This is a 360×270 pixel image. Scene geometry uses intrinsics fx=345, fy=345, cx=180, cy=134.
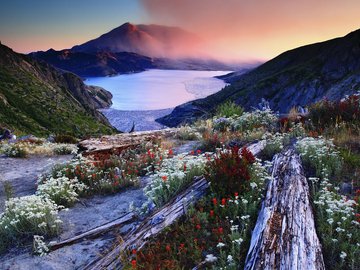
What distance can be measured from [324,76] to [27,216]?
151 meters

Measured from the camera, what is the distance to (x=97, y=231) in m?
6.92

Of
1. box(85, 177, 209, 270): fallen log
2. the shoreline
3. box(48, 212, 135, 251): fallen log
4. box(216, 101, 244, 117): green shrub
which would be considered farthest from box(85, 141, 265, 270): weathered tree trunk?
the shoreline

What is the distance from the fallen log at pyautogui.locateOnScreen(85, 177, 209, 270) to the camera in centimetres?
570

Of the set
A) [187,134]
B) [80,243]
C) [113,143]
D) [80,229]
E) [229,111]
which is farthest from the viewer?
[229,111]

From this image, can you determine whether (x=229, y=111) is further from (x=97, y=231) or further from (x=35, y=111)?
(x=35, y=111)

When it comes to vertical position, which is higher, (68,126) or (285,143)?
(285,143)

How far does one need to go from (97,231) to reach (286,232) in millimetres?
3678

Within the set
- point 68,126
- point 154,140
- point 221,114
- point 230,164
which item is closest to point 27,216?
point 230,164

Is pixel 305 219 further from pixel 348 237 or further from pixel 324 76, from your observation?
pixel 324 76

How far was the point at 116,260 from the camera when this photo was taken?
5637mm

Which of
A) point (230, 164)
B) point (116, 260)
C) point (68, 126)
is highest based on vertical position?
point (230, 164)

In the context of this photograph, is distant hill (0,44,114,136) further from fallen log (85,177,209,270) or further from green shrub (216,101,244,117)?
fallen log (85,177,209,270)

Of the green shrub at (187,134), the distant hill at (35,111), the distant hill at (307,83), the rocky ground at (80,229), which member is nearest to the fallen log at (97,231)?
the rocky ground at (80,229)


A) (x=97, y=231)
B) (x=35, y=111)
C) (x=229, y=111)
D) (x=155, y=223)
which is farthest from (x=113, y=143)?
(x=35, y=111)
